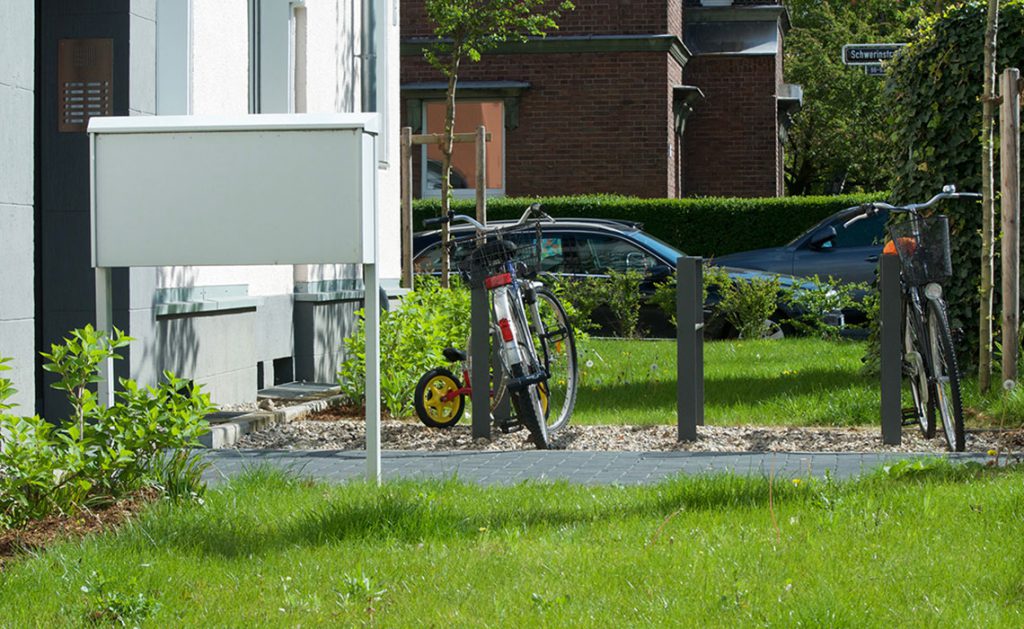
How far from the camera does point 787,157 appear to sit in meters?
49.0

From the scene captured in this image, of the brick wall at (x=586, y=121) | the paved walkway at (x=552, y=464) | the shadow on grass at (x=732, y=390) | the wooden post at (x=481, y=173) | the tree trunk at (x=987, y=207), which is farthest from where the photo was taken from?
the brick wall at (x=586, y=121)

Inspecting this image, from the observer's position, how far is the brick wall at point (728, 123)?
93.7 ft

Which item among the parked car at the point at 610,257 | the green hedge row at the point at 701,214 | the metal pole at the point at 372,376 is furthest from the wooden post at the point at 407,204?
the green hedge row at the point at 701,214

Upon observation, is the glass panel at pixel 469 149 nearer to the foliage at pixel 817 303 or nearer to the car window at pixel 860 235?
the car window at pixel 860 235

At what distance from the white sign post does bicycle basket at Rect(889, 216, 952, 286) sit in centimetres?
321

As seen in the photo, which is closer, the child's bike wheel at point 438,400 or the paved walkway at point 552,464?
the paved walkway at point 552,464

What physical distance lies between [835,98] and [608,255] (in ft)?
88.5

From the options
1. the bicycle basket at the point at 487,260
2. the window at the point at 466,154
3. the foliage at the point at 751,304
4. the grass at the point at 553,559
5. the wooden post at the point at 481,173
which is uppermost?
the window at the point at 466,154

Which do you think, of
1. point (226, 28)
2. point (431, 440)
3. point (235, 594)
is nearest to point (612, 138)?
point (226, 28)

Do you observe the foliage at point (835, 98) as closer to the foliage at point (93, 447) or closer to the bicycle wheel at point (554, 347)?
the bicycle wheel at point (554, 347)

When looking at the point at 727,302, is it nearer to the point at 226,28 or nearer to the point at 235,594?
the point at 226,28

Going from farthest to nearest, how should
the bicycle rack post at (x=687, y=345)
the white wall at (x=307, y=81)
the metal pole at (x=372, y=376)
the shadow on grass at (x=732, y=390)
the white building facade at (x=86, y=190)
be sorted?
1. the shadow on grass at (x=732, y=390)
2. the white wall at (x=307, y=81)
3. the bicycle rack post at (x=687, y=345)
4. the white building facade at (x=86, y=190)
5. the metal pole at (x=372, y=376)

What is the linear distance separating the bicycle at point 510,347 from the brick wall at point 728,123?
20.1 metres

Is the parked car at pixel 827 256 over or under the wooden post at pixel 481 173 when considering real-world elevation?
under
